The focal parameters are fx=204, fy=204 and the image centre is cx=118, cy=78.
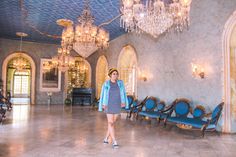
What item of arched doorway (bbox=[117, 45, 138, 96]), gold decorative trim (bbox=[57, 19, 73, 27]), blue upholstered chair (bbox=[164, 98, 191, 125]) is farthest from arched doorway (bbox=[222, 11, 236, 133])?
gold decorative trim (bbox=[57, 19, 73, 27])

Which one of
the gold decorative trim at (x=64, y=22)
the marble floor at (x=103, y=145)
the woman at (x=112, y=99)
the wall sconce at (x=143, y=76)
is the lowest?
the marble floor at (x=103, y=145)

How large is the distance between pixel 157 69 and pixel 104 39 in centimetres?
255

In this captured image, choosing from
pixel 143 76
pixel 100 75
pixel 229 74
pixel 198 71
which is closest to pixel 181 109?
pixel 198 71

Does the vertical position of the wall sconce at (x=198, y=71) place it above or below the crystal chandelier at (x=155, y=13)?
below

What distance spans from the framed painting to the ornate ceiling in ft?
10.4

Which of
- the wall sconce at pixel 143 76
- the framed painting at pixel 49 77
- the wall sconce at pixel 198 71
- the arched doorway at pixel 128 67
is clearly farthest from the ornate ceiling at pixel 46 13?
the wall sconce at pixel 198 71

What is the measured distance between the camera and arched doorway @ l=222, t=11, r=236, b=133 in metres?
5.51

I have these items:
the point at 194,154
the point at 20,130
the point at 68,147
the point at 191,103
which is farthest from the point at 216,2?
the point at 20,130

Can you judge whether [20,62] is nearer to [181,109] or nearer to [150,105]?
[150,105]

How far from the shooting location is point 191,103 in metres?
6.59

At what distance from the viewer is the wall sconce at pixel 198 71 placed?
617cm

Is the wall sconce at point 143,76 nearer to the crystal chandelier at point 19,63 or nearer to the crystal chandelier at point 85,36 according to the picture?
the crystal chandelier at point 85,36

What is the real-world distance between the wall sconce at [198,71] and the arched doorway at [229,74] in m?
0.69

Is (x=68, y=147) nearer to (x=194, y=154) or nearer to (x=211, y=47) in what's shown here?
(x=194, y=154)
